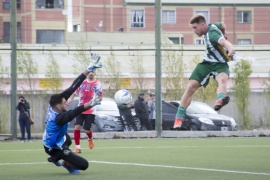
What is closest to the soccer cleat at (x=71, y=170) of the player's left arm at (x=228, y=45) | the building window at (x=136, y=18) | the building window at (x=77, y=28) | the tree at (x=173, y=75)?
the player's left arm at (x=228, y=45)

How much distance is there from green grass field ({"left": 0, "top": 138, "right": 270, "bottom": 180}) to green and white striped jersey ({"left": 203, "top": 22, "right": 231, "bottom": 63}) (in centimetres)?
188

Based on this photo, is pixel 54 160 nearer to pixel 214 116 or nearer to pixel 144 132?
pixel 144 132

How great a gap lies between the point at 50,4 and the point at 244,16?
10.2 meters

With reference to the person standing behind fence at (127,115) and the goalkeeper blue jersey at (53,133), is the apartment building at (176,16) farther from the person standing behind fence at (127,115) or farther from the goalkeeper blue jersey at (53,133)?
the goalkeeper blue jersey at (53,133)

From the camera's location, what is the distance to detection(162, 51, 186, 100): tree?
34781 mm

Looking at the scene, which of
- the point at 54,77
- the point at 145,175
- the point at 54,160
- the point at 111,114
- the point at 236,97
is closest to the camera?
the point at 145,175

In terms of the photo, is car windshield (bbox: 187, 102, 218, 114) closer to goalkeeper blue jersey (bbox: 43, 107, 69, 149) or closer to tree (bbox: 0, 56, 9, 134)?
tree (bbox: 0, 56, 9, 134)

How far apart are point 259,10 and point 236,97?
5732 mm

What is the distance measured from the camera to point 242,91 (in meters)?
36.8

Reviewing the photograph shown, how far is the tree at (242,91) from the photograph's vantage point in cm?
3590

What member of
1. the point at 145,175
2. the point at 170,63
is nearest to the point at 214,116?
the point at 170,63

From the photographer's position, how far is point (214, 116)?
1238 inches

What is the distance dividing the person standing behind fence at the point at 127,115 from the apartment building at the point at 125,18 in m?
10.5

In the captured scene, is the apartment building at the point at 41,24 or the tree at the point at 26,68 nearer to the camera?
the tree at the point at 26,68
